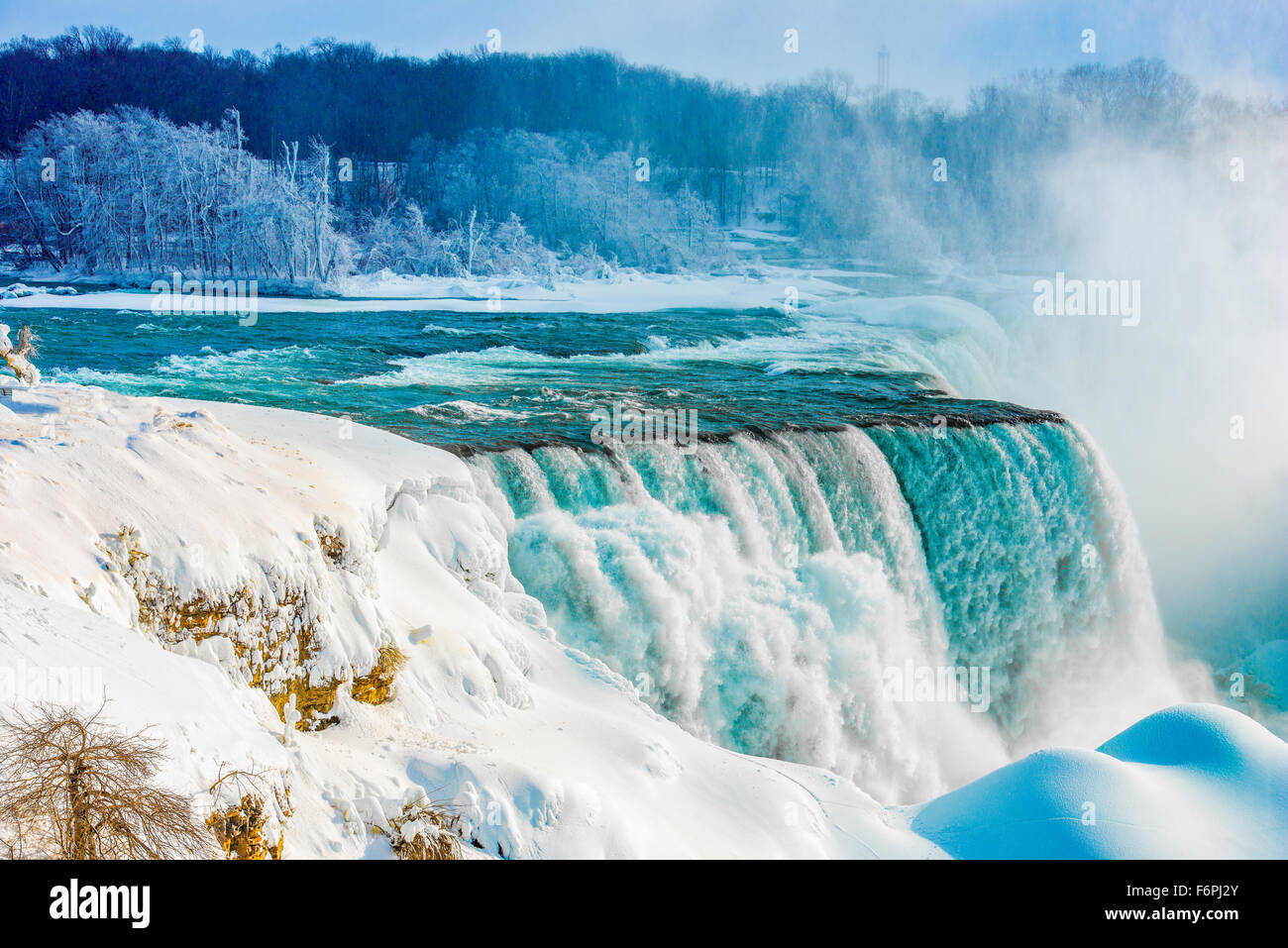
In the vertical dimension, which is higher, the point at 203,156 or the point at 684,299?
the point at 203,156

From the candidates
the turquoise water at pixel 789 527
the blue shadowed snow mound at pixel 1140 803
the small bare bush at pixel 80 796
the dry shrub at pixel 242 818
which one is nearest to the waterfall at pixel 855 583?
the turquoise water at pixel 789 527

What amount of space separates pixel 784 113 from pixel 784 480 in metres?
56.8

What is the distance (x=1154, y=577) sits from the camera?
59.1 feet

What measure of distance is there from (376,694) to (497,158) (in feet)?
155

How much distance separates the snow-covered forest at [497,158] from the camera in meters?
33.0

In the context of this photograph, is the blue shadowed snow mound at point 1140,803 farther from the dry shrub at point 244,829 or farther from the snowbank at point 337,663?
the dry shrub at point 244,829

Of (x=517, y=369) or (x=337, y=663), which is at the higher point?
(x=517, y=369)

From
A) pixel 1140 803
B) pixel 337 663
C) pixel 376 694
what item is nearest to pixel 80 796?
pixel 337 663

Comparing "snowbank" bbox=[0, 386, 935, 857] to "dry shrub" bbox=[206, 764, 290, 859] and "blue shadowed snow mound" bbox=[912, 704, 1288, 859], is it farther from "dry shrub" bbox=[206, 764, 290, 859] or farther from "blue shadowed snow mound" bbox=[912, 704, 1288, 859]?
"blue shadowed snow mound" bbox=[912, 704, 1288, 859]

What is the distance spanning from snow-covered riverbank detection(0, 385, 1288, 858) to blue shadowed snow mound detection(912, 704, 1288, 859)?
2cm

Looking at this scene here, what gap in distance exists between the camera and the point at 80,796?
3.23m

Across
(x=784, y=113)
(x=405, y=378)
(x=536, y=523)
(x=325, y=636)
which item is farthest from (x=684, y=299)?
(x=784, y=113)

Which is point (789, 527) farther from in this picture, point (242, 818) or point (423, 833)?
point (242, 818)

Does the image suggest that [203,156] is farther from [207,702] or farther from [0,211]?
[207,702]
